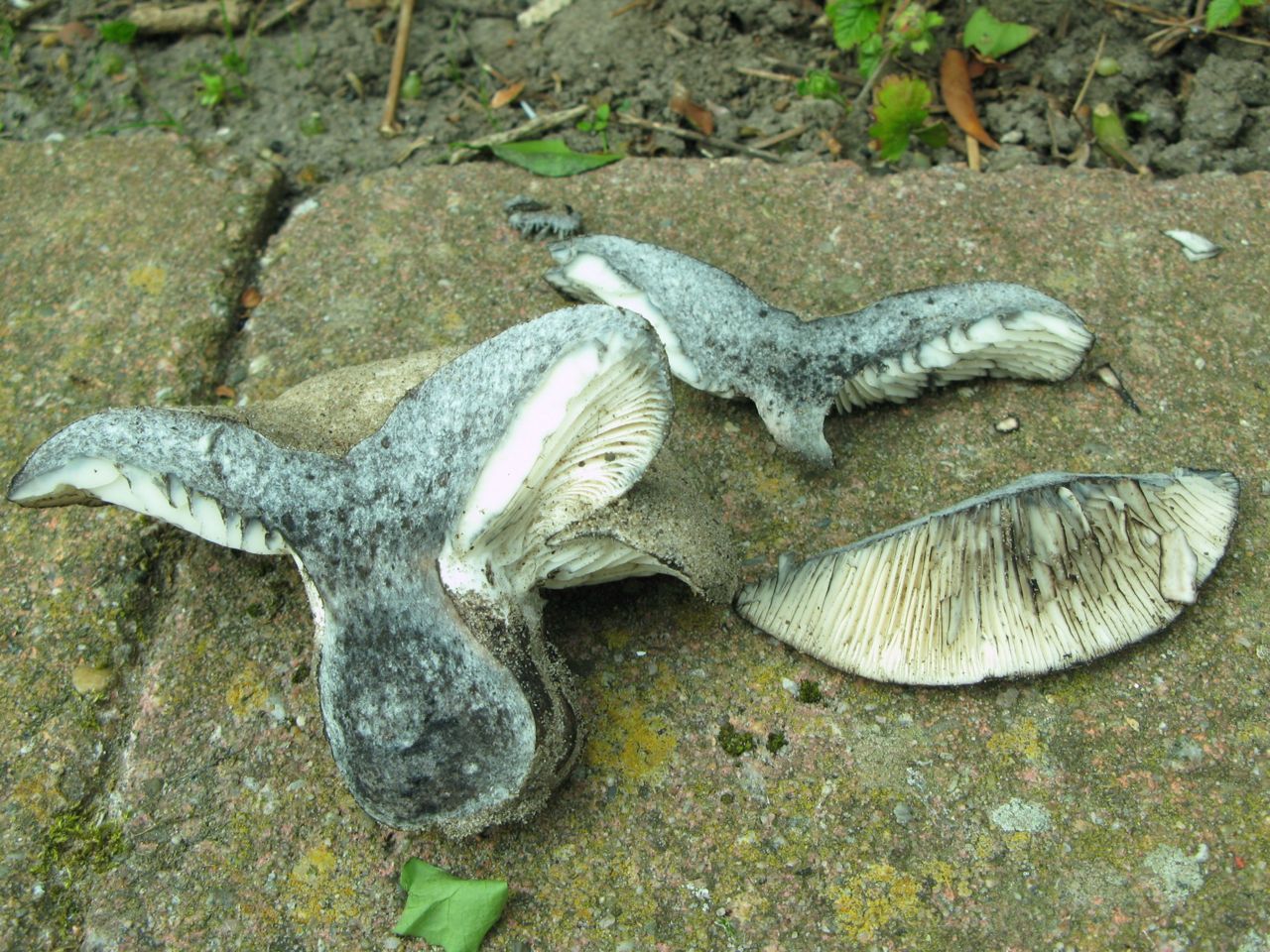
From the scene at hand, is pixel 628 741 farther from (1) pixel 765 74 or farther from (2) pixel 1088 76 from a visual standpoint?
(2) pixel 1088 76

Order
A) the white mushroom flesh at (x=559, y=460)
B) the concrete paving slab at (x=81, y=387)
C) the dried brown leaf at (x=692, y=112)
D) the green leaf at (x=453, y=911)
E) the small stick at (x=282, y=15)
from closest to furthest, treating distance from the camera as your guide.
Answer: the white mushroom flesh at (x=559, y=460)
the green leaf at (x=453, y=911)
the concrete paving slab at (x=81, y=387)
the dried brown leaf at (x=692, y=112)
the small stick at (x=282, y=15)

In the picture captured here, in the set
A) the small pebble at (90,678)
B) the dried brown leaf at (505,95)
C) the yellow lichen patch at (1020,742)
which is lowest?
the yellow lichen patch at (1020,742)

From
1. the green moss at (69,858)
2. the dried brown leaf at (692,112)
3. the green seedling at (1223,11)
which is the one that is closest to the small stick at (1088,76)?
the green seedling at (1223,11)

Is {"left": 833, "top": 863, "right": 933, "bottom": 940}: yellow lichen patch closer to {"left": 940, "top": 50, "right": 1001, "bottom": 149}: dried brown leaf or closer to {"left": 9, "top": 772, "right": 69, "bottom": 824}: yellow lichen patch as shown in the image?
{"left": 9, "top": 772, "right": 69, "bottom": 824}: yellow lichen patch

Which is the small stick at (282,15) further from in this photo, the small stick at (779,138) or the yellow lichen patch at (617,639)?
the yellow lichen patch at (617,639)

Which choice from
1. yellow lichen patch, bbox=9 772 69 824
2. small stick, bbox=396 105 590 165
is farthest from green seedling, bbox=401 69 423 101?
yellow lichen patch, bbox=9 772 69 824

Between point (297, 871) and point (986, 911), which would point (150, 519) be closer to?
point (297, 871)

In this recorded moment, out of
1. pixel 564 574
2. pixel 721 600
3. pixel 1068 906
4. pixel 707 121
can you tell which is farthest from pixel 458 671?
pixel 707 121
